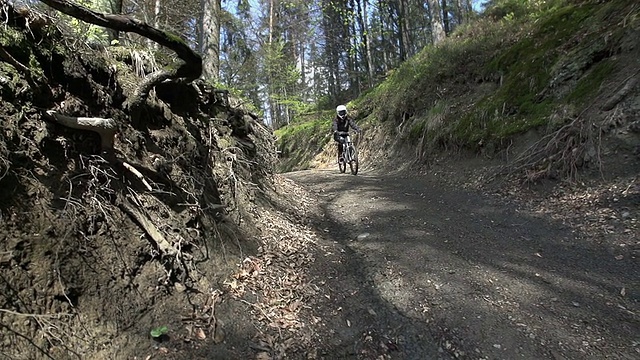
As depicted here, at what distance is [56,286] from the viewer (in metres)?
2.40

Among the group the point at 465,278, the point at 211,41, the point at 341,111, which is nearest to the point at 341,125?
the point at 341,111

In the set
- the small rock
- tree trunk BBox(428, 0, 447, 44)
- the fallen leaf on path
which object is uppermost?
tree trunk BBox(428, 0, 447, 44)

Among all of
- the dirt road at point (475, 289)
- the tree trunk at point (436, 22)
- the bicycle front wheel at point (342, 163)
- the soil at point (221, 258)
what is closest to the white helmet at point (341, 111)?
the bicycle front wheel at point (342, 163)

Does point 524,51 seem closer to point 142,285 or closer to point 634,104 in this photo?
point 634,104

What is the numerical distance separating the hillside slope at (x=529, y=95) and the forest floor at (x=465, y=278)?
0.85 m

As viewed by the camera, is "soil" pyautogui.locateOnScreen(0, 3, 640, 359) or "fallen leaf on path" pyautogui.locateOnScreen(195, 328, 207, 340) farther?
"fallen leaf on path" pyautogui.locateOnScreen(195, 328, 207, 340)

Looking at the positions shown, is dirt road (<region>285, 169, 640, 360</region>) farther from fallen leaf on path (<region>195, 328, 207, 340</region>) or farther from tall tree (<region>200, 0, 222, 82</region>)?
tall tree (<region>200, 0, 222, 82</region>)

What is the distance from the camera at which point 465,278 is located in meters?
4.09

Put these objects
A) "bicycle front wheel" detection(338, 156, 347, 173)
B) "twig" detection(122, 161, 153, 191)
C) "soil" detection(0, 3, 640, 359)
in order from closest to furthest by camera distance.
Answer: "soil" detection(0, 3, 640, 359) < "twig" detection(122, 161, 153, 191) < "bicycle front wheel" detection(338, 156, 347, 173)

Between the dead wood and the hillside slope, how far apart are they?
5836 mm

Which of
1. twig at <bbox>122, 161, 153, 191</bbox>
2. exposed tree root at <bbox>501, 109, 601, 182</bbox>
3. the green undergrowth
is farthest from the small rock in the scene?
the green undergrowth

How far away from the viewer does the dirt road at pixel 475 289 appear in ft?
10.2

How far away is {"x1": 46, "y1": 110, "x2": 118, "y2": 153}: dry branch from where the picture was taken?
Answer: 9.52 feet

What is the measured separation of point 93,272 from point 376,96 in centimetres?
1532
